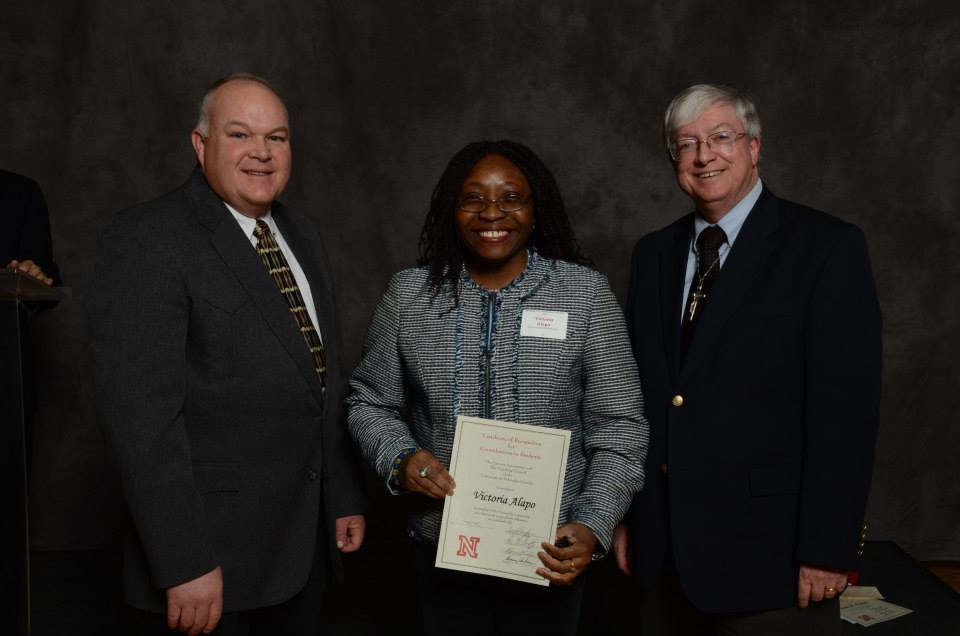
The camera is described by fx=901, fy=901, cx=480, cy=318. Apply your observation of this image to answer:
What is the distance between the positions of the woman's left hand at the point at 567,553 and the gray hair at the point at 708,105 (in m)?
1.10

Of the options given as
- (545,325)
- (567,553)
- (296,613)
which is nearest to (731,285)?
(545,325)

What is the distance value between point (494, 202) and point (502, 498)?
741mm

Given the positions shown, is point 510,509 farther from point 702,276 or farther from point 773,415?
point 702,276

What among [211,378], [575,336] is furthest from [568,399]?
[211,378]

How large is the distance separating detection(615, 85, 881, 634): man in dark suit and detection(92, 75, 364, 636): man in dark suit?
91 cm

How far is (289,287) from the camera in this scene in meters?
2.40

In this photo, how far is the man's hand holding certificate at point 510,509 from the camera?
6.88ft

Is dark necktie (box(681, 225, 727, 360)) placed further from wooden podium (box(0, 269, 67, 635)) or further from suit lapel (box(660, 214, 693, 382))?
wooden podium (box(0, 269, 67, 635))

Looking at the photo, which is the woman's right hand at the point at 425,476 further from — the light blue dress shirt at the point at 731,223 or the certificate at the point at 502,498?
the light blue dress shirt at the point at 731,223

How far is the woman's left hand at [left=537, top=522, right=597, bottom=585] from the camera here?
2.08 meters

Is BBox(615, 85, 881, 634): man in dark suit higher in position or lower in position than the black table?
higher

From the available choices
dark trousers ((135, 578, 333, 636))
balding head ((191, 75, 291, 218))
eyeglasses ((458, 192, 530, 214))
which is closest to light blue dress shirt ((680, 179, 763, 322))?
eyeglasses ((458, 192, 530, 214))

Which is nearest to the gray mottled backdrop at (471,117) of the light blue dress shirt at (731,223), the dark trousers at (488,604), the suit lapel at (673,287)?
the suit lapel at (673,287)

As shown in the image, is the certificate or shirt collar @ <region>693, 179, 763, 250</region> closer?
the certificate
